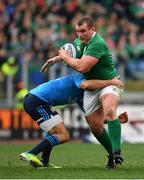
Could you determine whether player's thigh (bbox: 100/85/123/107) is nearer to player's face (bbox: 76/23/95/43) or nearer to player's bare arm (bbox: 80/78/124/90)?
player's bare arm (bbox: 80/78/124/90)

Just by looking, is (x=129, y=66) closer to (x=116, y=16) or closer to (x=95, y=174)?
(x=116, y=16)

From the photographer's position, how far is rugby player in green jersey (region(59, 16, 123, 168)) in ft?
33.4

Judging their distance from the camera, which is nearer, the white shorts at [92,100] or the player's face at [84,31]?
the player's face at [84,31]

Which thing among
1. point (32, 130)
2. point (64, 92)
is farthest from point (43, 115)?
point (32, 130)

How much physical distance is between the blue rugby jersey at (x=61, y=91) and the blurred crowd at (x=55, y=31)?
9922mm

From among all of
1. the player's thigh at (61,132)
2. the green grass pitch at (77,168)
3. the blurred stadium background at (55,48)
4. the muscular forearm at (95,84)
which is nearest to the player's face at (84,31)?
the muscular forearm at (95,84)

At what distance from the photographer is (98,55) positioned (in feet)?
33.5

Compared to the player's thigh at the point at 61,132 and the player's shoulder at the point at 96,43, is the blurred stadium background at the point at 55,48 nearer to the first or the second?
the player's thigh at the point at 61,132

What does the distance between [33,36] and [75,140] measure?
347 cm

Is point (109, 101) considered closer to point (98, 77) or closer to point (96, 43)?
point (98, 77)

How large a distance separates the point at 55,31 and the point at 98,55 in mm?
12303

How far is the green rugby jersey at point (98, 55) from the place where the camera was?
10211mm

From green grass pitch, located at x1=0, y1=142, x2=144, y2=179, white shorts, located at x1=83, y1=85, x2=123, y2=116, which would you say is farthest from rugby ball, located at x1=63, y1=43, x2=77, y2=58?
green grass pitch, located at x1=0, y1=142, x2=144, y2=179

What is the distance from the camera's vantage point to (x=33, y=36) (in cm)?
2183
